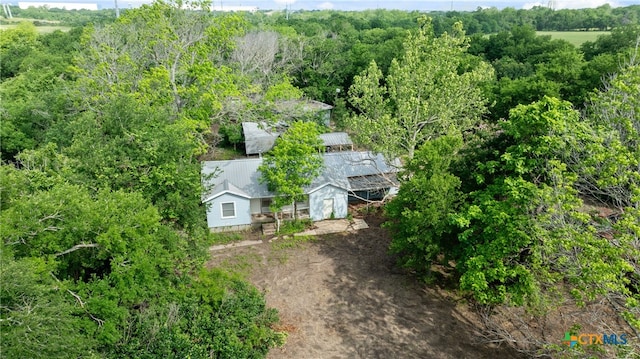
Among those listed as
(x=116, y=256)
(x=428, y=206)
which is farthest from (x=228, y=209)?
(x=428, y=206)

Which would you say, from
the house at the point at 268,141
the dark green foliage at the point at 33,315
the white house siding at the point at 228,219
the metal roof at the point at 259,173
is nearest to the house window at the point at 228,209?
the white house siding at the point at 228,219

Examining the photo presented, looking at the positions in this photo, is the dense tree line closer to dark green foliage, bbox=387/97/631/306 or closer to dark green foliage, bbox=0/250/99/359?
dark green foliage, bbox=0/250/99/359

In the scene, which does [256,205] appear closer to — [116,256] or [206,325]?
[206,325]

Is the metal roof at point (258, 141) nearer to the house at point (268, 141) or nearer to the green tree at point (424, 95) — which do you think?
the house at point (268, 141)

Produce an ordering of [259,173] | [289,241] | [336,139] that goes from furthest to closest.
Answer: [336,139] < [259,173] < [289,241]

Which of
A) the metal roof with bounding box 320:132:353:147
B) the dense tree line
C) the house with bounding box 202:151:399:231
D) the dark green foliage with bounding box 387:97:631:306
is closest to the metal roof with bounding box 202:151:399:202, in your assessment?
the house with bounding box 202:151:399:231

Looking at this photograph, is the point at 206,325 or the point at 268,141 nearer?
the point at 206,325

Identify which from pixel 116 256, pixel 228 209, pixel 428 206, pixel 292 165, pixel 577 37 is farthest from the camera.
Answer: pixel 577 37

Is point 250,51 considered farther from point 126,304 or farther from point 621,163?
point 621,163
